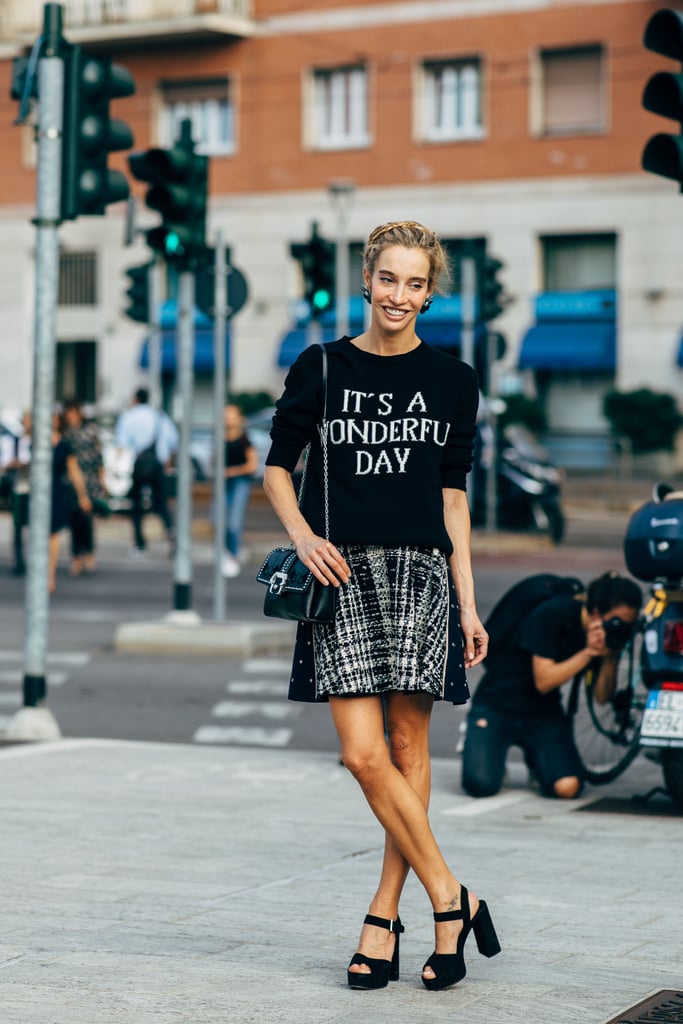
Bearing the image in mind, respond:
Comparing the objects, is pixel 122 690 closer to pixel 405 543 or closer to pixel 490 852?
pixel 490 852

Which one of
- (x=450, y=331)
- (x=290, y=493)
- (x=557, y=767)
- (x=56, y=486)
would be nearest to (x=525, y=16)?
(x=450, y=331)

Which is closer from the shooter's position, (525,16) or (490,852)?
(490,852)

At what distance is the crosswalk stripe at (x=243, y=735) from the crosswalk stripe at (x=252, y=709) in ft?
1.46

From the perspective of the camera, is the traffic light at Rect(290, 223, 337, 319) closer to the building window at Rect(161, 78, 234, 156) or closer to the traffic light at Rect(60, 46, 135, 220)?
the traffic light at Rect(60, 46, 135, 220)

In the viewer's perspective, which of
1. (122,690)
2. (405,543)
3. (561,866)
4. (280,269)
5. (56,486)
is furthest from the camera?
(280,269)

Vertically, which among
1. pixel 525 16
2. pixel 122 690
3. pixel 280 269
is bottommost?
pixel 122 690

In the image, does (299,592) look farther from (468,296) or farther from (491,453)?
(491,453)

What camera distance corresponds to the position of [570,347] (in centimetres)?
3725

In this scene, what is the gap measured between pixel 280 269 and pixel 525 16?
7.31 metres

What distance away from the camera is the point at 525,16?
122ft

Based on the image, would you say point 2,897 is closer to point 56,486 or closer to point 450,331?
point 56,486

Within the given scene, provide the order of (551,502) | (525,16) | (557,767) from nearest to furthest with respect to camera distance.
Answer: (557,767) → (551,502) → (525,16)

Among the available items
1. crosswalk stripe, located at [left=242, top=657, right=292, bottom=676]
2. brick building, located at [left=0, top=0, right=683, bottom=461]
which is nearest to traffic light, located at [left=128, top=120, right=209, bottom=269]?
crosswalk stripe, located at [left=242, top=657, right=292, bottom=676]

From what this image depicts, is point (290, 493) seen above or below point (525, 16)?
below
